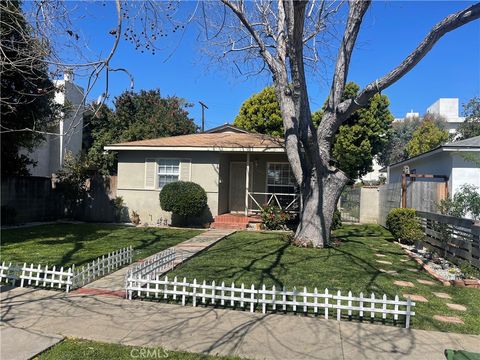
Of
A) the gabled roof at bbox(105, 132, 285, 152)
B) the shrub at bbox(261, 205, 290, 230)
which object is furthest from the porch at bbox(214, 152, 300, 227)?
the shrub at bbox(261, 205, 290, 230)

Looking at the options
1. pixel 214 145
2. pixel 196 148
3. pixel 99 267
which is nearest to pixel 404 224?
pixel 214 145

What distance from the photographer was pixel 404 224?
495 inches

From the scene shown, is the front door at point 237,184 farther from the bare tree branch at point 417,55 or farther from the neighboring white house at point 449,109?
the neighboring white house at point 449,109

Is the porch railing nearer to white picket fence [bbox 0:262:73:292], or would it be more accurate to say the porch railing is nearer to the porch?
the porch

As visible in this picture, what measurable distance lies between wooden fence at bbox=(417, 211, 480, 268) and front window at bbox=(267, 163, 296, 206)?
22.5 ft

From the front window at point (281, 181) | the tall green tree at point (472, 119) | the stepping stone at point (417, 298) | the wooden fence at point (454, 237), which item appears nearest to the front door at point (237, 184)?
the front window at point (281, 181)

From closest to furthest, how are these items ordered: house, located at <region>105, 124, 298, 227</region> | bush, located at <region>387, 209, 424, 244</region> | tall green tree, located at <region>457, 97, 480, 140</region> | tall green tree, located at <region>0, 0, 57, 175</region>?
tall green tree, located at <region>0, 0, 57, 175</region> < bush, located at <region>387, 209, 424, 244</region> < house, located at <region>105, 124, 298, 227</region> < tall green tree, located at <region>457, 97, 480, 140</region>

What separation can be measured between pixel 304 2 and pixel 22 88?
9.96 metres

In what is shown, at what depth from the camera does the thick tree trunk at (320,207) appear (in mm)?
11031

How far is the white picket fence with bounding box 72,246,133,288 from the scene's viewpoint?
6756mm

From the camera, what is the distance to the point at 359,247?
449 inches

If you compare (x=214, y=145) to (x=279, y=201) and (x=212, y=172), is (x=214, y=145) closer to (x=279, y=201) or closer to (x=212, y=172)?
(x=212, y=172)

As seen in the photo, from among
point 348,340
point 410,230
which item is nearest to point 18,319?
point 348,340

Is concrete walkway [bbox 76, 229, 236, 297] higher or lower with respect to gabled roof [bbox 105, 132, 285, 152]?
lower
